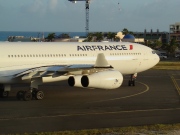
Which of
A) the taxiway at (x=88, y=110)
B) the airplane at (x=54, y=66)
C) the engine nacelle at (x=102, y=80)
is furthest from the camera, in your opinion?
the airplane at (x=54, y=66)

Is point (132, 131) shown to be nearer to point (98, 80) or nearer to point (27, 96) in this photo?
point (98, 80)

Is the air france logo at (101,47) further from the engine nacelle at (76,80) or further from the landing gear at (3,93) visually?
the landing gear at (3,93)

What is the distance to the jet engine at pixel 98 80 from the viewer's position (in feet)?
92.3

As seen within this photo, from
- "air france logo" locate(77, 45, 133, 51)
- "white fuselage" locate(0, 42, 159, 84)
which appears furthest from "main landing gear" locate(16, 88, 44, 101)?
"air france logo" locate(77, 45, 133, 51)

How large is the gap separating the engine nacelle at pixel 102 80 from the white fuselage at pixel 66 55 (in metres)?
4.10

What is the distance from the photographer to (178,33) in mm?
166125

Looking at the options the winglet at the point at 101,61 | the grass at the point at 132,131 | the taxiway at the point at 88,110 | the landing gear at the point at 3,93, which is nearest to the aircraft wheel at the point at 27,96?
the taxiway at the point at 88,110

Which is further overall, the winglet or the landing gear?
the landing gear

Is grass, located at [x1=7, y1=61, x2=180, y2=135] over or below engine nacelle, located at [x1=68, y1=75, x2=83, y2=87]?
below

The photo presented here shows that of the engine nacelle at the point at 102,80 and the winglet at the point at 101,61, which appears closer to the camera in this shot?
the engine nacelle at the point at 102,80

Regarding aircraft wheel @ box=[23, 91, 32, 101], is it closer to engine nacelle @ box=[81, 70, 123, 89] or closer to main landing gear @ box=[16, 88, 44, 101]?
main landing gear @ box=[16, 88, 44, 101]

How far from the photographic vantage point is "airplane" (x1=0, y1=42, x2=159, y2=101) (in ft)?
93.1

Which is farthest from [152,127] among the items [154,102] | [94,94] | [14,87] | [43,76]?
[14,87]

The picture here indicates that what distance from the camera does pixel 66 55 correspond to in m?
32.0
